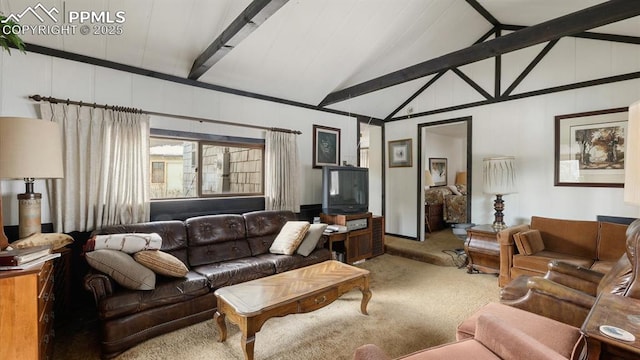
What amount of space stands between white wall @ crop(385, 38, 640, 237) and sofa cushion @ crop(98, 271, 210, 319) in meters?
4.08

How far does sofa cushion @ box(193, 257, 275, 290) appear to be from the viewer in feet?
8.11

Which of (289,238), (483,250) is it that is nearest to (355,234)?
(289,238)

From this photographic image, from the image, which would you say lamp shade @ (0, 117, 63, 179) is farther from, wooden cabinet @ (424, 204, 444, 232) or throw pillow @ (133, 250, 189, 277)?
wooden cabinet @ (424, 204, 444, 232)

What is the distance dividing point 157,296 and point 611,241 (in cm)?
434

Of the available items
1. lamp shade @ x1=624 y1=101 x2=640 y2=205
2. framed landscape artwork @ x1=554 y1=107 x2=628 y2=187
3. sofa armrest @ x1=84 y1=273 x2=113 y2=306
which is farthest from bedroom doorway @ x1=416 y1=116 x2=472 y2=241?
sofa armrest @ x1=84 y1=273 x2=113 y2=306

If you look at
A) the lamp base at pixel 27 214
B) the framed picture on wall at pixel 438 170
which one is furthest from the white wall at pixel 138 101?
the framed picture on wall at pixel 438 170

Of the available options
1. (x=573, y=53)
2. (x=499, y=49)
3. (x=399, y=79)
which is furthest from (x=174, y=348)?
(x=573, y=53)

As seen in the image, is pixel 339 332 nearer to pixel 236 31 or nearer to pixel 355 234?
pixel 355 234

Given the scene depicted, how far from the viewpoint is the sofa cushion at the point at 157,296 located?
1.94 m

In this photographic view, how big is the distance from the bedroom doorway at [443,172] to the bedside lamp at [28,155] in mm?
4836

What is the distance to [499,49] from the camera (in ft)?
8.54

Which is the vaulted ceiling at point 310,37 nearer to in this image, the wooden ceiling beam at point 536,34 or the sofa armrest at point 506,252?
the wooden ceiling beam at point 536,34

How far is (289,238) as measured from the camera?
10.4 ft

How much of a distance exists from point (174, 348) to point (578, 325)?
2.68 meters
